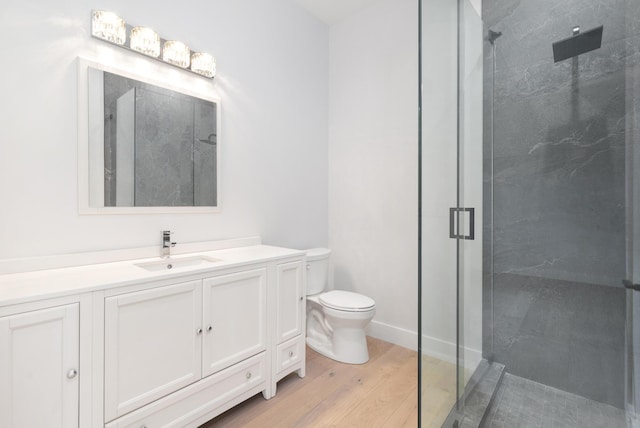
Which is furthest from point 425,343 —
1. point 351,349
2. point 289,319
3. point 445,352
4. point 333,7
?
point 333,7

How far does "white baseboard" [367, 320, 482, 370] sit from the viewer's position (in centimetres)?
133

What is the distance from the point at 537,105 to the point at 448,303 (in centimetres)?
121

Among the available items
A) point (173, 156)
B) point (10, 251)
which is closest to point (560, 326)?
point (173, 156)

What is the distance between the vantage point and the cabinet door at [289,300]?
1.83 metres

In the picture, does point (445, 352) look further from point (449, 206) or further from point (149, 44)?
point (149, 44)

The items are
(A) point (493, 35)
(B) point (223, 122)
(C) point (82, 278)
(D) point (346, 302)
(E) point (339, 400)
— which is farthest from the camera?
(D) point (346, 302)

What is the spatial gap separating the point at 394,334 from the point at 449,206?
4.81 feet

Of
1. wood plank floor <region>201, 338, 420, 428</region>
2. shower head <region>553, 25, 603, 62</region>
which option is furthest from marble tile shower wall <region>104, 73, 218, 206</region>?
shower head <region>553, 25, 603, 62</region>

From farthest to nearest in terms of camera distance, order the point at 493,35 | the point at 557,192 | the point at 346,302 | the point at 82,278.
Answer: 1. the point at 346,302
2. the point at 493,35
3. the point at 557,192
4. the point at 82,278

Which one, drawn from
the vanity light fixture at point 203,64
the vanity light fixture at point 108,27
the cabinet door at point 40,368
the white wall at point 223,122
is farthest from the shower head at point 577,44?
the cabinet door at point 40,368

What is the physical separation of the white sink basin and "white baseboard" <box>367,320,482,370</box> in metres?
1.13

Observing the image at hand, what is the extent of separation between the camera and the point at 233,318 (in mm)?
1578

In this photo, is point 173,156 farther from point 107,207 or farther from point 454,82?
point 454,82

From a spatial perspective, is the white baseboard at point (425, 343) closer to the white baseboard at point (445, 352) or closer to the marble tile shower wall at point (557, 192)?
the white baseboard at point (445, 352)
